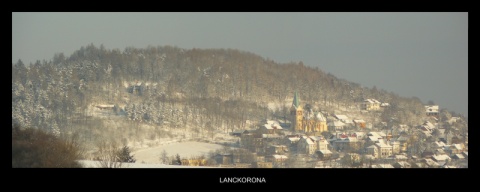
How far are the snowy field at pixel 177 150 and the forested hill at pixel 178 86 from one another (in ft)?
19.4

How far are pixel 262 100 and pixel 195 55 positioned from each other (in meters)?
10.3

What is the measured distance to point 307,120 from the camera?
5256cm

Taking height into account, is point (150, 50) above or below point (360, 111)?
above

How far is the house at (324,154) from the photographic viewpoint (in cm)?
3534

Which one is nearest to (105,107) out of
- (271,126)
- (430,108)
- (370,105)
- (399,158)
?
(271,126)

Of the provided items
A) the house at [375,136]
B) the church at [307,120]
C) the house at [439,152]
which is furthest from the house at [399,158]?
the church at [307,120]

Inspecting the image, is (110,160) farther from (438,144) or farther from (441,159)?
(438,144)

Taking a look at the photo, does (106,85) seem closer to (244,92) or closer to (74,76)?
(74,76)

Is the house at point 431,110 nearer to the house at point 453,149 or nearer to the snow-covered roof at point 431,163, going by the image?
the house at point 453,149

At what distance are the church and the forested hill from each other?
1.69m

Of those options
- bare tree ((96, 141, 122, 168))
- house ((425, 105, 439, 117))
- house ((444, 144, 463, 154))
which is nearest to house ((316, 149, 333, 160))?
house ((444, 144, 463, 154))

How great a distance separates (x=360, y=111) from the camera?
180 feet
